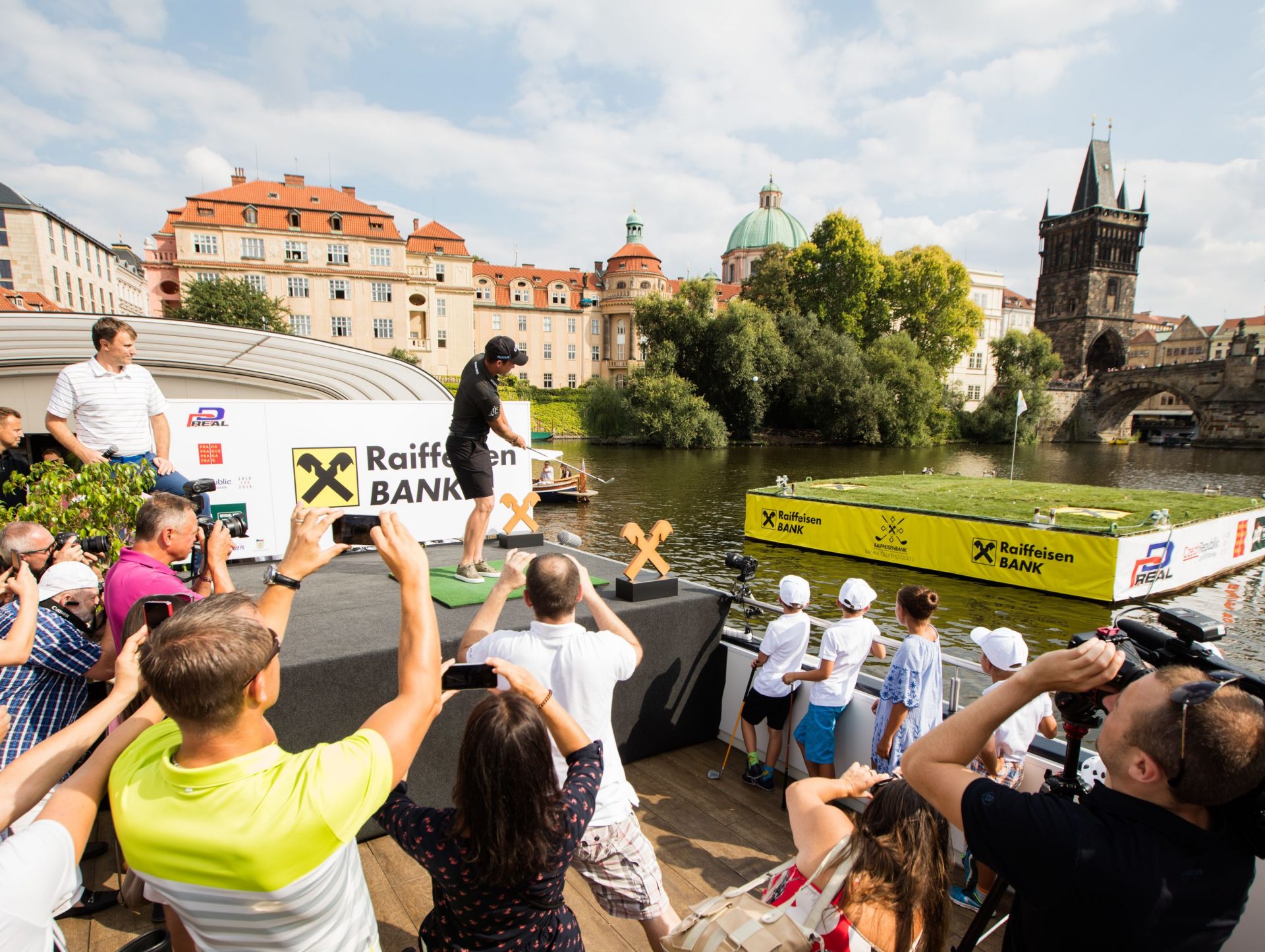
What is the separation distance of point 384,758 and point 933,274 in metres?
58.9

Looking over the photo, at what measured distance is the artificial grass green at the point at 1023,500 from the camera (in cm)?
1468

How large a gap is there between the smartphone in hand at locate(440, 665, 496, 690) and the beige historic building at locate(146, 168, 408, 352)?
6278 cm

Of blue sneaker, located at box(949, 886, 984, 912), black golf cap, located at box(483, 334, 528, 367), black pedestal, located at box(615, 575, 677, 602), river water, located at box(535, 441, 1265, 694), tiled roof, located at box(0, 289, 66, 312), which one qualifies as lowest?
river water, located at box(535, 441, 1265, 694)

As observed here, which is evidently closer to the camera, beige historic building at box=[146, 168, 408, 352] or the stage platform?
the stage platform

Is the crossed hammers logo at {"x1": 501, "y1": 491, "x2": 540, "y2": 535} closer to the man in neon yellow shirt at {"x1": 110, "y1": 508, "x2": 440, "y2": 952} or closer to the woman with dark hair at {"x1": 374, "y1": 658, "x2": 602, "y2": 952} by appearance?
the woman with dark hair at {"x1": 374, "y1": 658, "x2": 602, "y2": 952}

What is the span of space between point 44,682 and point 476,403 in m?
3.01

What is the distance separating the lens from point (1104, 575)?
515 inches

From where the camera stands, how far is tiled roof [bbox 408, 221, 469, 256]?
67812 millimetres

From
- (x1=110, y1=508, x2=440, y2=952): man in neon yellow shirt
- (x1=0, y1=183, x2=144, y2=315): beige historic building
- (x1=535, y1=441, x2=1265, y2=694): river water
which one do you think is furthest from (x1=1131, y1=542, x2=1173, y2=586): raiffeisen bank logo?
(x1=0, y1=183, x2=144, y2=315): beige historic building

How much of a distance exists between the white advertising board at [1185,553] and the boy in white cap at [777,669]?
1183 cm

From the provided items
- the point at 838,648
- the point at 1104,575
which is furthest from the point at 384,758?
the point at 1104,575

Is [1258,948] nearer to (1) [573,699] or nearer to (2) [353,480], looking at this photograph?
(1) [573,699]

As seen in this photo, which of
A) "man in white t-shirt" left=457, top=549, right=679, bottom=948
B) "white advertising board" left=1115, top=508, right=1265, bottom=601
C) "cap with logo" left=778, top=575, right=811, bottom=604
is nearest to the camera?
"man in white t-shirt" left=457, top=549, right=679, bottom=948

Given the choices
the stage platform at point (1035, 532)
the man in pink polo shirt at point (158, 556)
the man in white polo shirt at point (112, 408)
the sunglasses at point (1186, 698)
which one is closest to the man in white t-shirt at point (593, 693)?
the man in pink polo shirt at point (158, 556)
